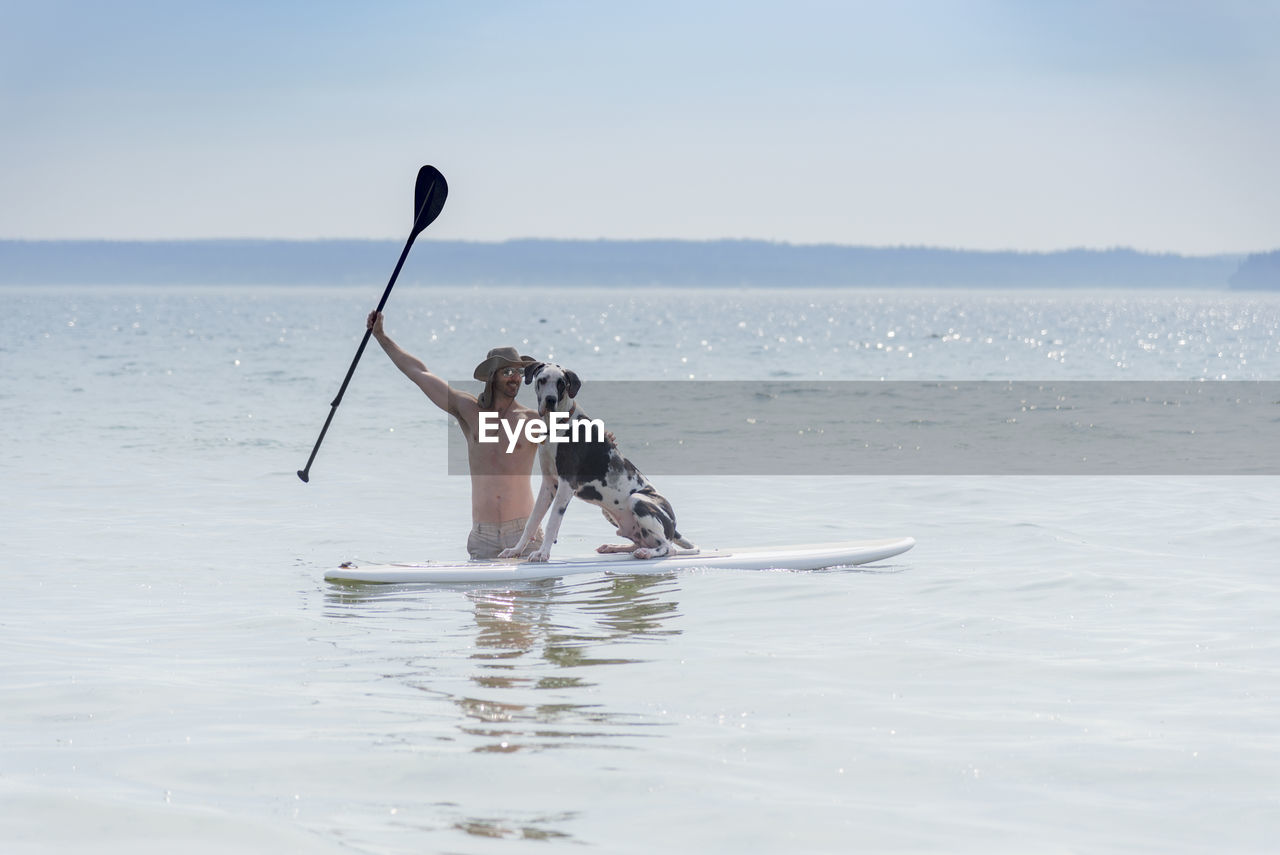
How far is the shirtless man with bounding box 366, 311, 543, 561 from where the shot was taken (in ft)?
29.5

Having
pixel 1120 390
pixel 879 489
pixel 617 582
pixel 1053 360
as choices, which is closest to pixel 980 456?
pixel 879 489

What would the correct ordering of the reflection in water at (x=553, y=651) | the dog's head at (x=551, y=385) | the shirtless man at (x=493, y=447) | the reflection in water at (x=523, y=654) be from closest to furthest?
the reflection in water at (x=523, y=654), the reflection in water at (x=553, y=651), the dog's head at (x=551, y=385), the shirtless man at (x=493, y=447)

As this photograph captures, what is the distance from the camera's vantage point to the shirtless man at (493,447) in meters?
8.99

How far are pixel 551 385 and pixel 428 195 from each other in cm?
295

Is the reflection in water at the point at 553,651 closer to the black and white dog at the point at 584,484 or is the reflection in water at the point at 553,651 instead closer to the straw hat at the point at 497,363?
the black and white dog at the point at 584,484

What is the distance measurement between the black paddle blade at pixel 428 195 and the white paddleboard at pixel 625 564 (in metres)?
3.13

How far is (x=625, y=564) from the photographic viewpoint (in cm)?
917

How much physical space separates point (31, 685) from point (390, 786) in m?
2.32

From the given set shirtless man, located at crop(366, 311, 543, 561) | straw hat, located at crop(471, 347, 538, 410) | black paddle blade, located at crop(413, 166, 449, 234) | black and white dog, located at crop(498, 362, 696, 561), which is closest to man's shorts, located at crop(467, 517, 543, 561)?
shirtless man, located at crop(366, 311, 543, 561)

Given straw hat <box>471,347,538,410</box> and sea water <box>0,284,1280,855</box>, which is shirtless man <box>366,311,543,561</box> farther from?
sea water <box>0,284,1280,855</box>

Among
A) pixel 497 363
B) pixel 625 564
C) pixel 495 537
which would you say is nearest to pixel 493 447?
pixel 497 363

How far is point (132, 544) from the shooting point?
10656 mm

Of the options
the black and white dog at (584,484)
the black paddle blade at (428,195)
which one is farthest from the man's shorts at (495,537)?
the black paddle blade at (428,195)

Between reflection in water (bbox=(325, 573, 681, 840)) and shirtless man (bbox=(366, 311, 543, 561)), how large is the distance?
80cm
